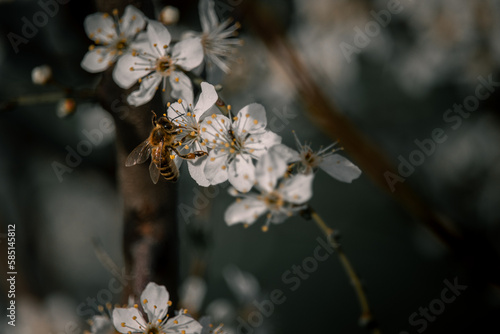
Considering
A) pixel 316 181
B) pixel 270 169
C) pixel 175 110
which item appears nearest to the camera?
pixel 270 169

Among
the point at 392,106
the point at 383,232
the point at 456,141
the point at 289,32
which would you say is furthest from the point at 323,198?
the point at 289,32

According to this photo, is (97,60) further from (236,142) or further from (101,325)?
(101,325)

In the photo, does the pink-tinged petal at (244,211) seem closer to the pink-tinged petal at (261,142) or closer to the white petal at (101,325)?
the pink-tinged petal at (261,142)

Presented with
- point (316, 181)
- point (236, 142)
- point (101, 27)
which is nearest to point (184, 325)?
point (236, 142)

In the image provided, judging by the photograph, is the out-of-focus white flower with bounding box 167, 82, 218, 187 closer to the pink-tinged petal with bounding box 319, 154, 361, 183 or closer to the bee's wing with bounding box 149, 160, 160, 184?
the bee's wing with bounding box 149, 160, 160, 184

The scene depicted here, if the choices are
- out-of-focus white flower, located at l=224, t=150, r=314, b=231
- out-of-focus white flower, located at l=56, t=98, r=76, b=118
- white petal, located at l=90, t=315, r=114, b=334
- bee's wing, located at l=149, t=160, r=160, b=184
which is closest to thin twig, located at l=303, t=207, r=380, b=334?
out-of-focus white flower, located at l=224, t=150, r=314, b=231

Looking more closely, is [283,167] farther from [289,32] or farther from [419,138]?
[419,138]
